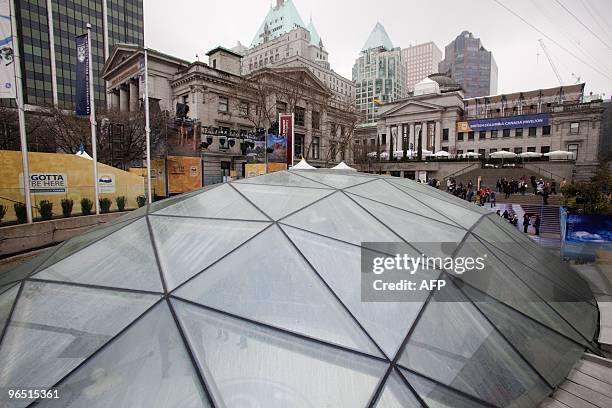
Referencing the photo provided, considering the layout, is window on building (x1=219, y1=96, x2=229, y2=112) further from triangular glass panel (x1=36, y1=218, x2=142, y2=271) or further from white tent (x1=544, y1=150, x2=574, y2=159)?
white tent (x1=544, y1=150, x2=574, y2=159)

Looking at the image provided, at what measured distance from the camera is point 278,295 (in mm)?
3148

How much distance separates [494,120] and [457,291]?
2831 inches

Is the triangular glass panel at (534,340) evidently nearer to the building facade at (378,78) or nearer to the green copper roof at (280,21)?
the green copper roof at (280,21)

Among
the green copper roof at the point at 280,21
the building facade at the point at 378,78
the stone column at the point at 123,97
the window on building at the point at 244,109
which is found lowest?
the window on building at the point at 244,109

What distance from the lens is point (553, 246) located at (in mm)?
16031

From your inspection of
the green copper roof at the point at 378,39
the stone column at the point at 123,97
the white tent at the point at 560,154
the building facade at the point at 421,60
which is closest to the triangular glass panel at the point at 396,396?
the white tent at the point at 560,154

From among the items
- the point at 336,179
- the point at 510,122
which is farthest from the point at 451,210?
the point at 510,122

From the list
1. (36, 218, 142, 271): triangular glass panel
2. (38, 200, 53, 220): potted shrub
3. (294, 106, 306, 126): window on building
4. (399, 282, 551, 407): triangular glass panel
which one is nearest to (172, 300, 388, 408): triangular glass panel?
(399, 282, 551, 407): triangular glass panel

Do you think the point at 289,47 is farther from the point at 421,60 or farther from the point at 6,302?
the point at 6,302

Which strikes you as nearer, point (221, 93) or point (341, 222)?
point (341, 222)

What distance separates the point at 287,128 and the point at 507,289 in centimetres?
2540

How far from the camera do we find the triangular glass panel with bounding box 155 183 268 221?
15.3 feet

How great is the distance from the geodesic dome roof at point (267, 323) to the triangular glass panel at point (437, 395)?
0.04ft

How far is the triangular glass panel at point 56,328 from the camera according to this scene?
2.46 m
